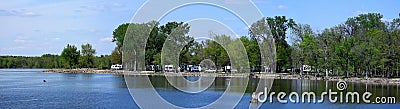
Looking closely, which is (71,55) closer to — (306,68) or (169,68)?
(169,68)

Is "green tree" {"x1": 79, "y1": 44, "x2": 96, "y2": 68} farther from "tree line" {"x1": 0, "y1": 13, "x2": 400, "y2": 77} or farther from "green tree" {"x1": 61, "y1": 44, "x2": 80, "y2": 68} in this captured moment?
"tree line" {"x1": 0, "y1": 13, "x2": 400, "y2": 77}

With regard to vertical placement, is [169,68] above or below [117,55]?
below

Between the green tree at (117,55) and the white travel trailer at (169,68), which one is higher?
the green tree at (117,55)

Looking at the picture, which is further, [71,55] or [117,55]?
[71,55]

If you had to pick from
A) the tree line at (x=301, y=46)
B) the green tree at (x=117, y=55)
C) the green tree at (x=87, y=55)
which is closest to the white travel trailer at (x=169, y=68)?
the tree line at (x=301, y=46)

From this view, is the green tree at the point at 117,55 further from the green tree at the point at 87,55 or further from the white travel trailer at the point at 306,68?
the white travel trailer at the point at 306,68

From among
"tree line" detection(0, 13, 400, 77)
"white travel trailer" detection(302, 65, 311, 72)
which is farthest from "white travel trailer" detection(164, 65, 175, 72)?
"white travel trailer" detection(302, 65, 311, 72)

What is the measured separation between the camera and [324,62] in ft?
202

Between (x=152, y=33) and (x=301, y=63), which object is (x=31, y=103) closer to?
(x=301, y=63)

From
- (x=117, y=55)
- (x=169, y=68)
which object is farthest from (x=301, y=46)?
(x=117, y=55)

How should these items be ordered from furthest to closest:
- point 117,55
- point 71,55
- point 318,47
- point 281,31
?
point 71,55, point 117,55, point 281,31, point 318,47

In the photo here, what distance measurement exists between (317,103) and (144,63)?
59922 millimetres

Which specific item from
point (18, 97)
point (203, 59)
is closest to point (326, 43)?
point (203, 59)

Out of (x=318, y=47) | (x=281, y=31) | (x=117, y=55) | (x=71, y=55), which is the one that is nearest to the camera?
(x=318, y=47)
